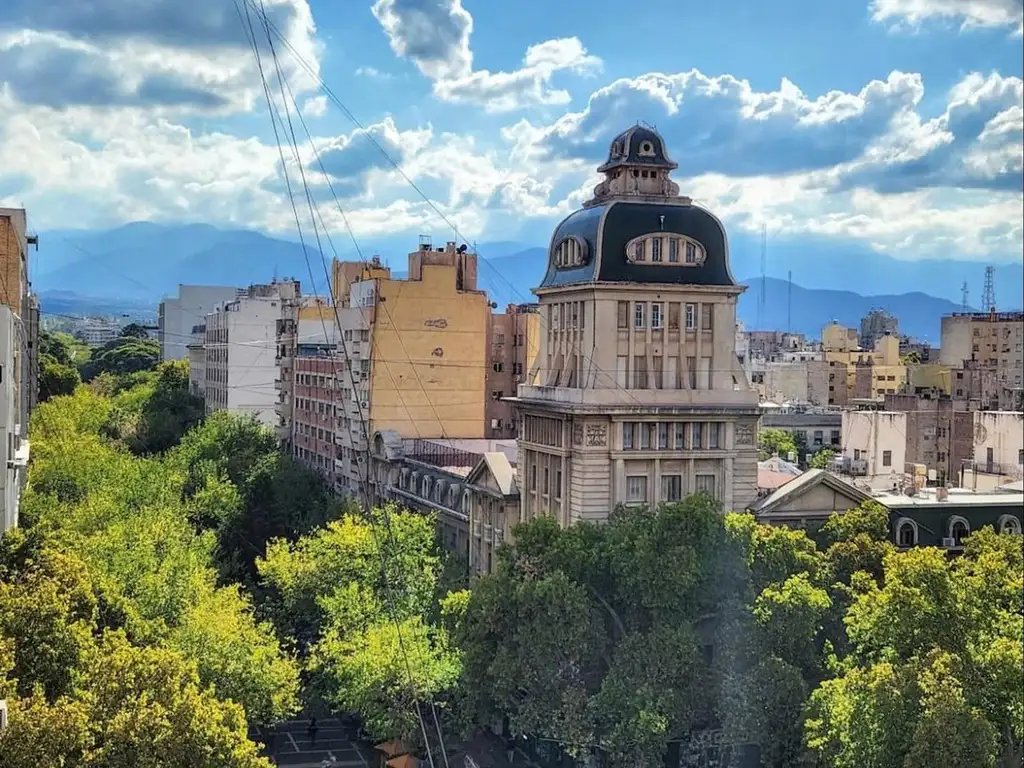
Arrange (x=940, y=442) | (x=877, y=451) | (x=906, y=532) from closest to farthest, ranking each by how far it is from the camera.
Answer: (x=906, y=532) → (x=940, y=442) → (x=877, y=451)

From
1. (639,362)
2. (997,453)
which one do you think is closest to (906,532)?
(997,453)

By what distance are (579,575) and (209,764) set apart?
24.6 ft

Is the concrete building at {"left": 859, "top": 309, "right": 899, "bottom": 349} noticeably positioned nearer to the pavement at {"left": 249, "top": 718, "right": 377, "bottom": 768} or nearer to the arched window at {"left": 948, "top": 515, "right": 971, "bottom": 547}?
the arched window at {"left": 948, "top": 515, "right": 971, "bottom": 547}

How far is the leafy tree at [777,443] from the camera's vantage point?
1917 inches

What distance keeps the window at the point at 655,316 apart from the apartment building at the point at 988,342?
28.3 meters

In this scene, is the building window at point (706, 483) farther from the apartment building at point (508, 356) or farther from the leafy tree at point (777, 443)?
the leafy tree at point (777, 443)

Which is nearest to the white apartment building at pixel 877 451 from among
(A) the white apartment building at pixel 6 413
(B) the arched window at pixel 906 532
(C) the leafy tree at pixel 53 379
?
(B) the arched window at pixel 906 532

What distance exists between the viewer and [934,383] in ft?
181

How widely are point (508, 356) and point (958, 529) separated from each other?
23.7 m

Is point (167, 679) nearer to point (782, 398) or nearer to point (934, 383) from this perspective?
point (934, 383)

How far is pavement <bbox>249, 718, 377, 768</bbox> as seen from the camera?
24.0 meters

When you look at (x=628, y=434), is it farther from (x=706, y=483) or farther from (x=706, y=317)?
(x=706, y=317)

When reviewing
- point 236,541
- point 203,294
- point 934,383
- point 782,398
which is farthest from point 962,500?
point 203,294

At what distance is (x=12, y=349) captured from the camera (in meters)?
22.4
